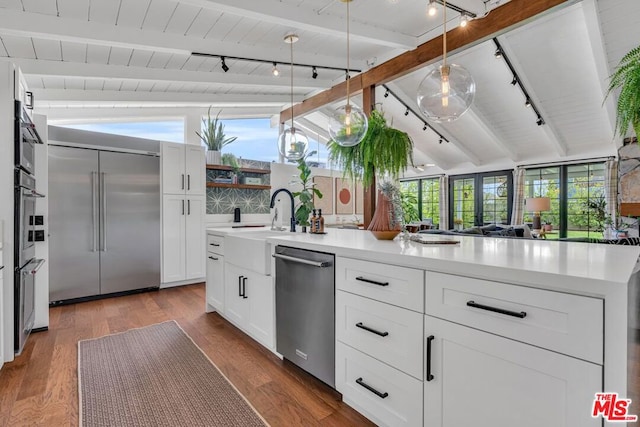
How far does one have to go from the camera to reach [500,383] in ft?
3.61

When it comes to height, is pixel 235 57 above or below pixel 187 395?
above

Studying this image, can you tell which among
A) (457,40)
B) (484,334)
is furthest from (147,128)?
(484,334)

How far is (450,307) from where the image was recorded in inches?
48.6

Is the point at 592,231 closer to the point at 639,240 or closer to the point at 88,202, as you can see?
the point at 639,240

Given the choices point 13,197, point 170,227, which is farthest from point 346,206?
point 13,197

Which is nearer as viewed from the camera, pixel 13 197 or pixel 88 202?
pixel 13 197

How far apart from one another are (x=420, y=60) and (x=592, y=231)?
6.00 metres

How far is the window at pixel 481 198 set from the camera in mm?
8289

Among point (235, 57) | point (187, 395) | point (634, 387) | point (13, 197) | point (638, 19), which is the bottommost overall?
point (187, 395)

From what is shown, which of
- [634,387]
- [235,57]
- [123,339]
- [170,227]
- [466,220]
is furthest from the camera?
[466,220]

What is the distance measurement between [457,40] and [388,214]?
2.52 meters

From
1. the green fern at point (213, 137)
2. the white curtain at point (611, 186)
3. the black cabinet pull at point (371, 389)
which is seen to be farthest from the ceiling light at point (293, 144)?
the white curtain at point (611, 186)

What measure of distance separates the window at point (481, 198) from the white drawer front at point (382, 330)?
7.93m

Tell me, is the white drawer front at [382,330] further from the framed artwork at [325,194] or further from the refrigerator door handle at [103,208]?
the framed artwork at [325,194]
